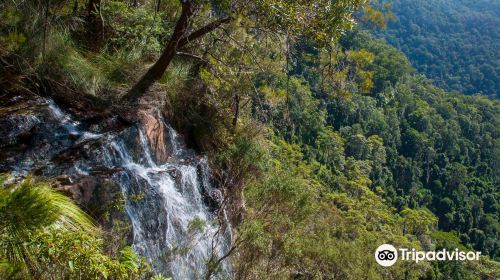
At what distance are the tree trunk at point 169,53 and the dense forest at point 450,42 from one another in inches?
4561

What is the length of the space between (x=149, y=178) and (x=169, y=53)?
1.71 m

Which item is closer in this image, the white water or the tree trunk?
the white water

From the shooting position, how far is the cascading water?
4457mm

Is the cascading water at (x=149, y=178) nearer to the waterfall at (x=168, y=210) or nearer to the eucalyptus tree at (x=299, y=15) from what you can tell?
the waterfall at (x=168, y=210)

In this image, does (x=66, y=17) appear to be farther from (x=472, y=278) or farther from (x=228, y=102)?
(x=472, y=278)

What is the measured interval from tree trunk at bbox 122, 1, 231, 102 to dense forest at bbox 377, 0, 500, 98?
380 ft

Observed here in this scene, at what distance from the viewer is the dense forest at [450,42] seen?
118 metres

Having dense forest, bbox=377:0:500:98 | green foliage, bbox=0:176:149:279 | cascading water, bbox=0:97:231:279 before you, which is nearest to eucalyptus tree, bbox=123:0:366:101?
cascading water, bbox=0:97:231:279

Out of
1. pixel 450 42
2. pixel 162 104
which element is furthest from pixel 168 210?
pixel 450 42

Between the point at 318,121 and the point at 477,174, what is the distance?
31807 mm

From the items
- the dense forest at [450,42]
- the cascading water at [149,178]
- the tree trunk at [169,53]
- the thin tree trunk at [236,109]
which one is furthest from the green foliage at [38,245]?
the dense forest at [450,42]

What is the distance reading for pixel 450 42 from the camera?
13000 cm

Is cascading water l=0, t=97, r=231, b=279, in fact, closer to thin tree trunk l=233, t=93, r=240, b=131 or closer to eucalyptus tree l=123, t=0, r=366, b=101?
thin tree trunk l=233, t=93, r=240, b=131

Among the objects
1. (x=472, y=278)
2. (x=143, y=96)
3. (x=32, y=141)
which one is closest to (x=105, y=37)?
(x=143, y=96)
